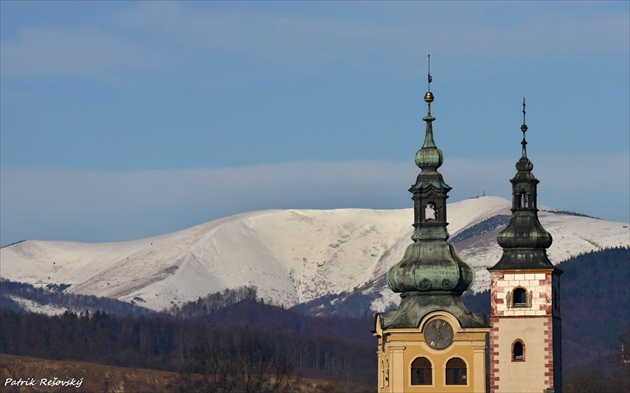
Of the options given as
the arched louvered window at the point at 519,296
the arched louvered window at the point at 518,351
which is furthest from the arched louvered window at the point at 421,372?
the arched louvered window at the point at 519,296

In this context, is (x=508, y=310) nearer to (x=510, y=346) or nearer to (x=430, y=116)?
(x=510, y=346)

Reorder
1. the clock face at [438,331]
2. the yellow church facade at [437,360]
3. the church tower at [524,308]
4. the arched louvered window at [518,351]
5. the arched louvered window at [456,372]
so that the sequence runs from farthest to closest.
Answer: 1. the arched louvered window at [518,351]
2. the church tower at [524,308]
3. the clock face at [438,331]
4. the arched louvered window at [456,372]
5. the yellow church facade at [437,360]

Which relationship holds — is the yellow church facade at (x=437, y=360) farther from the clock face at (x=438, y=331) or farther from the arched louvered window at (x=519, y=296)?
the arched louvered window at (x=519, y=296)

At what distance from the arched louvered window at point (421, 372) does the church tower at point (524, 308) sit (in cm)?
394

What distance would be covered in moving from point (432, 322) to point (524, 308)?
6242 mm

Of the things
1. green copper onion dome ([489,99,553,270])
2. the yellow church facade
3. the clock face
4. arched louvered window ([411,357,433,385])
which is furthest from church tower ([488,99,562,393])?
arched louvered window ([411,357,433,385])

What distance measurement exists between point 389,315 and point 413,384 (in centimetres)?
493

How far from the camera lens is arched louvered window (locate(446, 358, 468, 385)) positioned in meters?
132

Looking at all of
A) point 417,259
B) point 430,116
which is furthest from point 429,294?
point 430,116

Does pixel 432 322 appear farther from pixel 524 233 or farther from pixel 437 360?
pixel 524 233

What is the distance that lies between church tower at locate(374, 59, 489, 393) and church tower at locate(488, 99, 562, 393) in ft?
7.43

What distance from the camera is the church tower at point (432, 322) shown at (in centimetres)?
13175

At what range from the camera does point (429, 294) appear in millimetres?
133625

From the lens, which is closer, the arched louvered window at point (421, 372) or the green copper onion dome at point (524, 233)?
the arched louvered window at point (421, 372)
